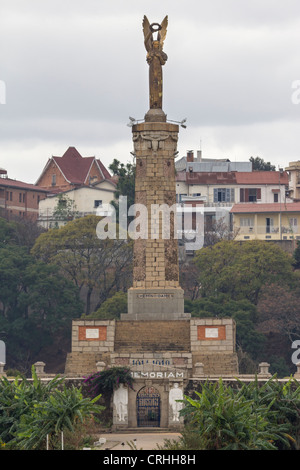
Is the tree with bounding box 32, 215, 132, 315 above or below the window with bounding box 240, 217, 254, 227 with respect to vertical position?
below

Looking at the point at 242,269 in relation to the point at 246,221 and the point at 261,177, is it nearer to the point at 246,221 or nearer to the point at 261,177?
the point at 246,221

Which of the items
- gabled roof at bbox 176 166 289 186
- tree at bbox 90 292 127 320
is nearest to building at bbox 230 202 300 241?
gabled roof at bbox 176 166 289 186

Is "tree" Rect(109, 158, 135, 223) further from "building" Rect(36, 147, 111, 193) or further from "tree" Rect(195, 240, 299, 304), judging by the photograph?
"building" Rect(36, 147, 111, 193)

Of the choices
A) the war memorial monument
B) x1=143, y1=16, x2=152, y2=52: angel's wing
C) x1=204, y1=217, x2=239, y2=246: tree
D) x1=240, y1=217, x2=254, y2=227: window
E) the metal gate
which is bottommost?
the metal gate

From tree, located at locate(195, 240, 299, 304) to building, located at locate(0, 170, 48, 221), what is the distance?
30.2 metres

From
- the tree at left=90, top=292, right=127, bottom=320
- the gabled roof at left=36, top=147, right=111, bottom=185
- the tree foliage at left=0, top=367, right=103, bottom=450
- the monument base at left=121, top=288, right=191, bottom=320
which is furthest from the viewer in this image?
the gabled roof at left=36, top=147, right=111, bottom=185

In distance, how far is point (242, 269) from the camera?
3782 inches

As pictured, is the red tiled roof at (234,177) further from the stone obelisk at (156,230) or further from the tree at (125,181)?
the stone obelisk at (156,230)

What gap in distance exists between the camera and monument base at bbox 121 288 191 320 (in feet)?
215

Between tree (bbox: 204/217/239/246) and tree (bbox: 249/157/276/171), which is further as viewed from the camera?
tree (bbox: 249/157/276/171)

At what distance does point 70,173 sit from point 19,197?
1116 centimetres

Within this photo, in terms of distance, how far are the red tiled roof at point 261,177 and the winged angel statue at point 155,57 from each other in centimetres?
6240

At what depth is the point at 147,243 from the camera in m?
66.4

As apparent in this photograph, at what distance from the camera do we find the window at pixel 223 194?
428 ft
